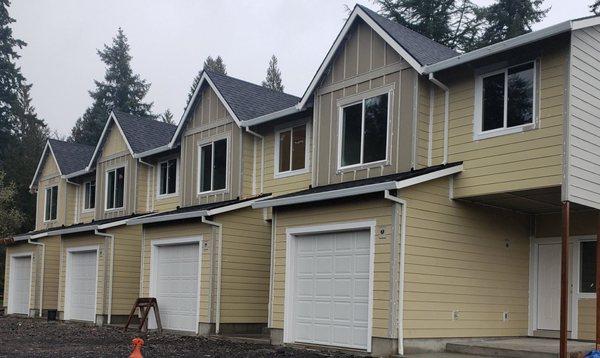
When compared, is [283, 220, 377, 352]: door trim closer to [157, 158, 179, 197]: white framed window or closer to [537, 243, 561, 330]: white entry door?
[537, 243, 561, 330]: white entry door

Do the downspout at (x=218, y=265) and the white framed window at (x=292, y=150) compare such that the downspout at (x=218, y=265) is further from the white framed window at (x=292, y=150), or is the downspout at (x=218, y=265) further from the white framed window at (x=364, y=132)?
the white framed window at (x=364, y=132)

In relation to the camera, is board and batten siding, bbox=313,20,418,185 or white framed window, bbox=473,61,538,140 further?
board and batten siding, bbox=313,20,418,185

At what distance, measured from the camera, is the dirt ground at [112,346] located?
41.1 feet

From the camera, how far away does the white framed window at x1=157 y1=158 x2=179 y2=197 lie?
22047 mm

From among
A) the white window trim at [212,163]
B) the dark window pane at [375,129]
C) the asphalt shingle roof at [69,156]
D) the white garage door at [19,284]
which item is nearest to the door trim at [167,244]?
the white window trim at [212,163]

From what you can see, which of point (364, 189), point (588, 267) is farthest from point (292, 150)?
point (588, 267)

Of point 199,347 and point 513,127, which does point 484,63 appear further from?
point 199,347

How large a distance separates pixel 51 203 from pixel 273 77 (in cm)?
4111

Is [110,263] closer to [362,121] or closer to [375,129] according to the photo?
[362,121]

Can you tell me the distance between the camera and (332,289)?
13.4 m

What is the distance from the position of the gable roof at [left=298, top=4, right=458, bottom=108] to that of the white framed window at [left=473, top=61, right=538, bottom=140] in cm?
131

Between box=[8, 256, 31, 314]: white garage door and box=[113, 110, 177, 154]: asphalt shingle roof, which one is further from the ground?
box=[113, 110, 177, 154]: asphalt shingle roof

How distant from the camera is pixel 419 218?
12555 mm

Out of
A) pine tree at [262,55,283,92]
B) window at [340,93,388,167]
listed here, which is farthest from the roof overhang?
pine tree at [262,55,283,92]
